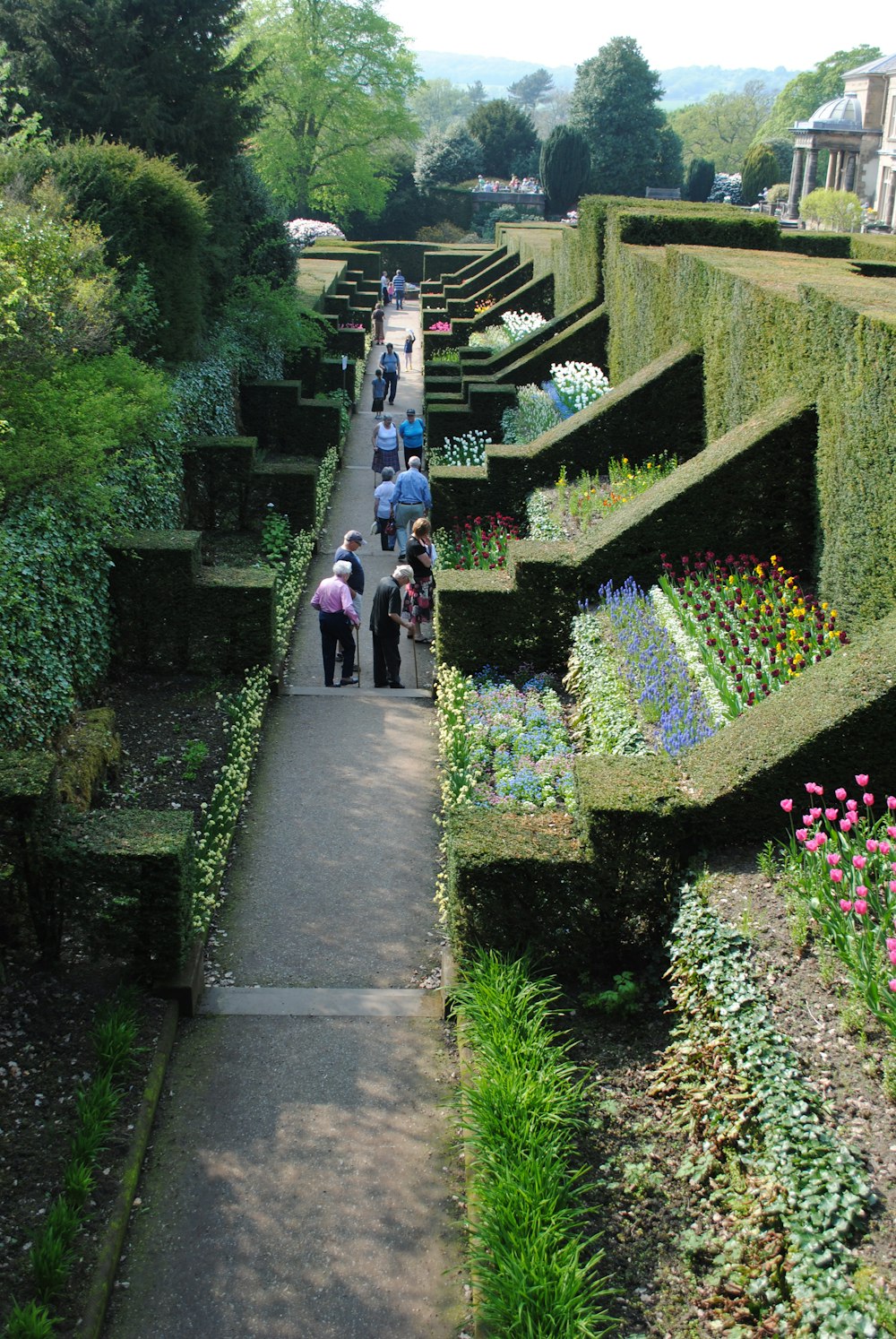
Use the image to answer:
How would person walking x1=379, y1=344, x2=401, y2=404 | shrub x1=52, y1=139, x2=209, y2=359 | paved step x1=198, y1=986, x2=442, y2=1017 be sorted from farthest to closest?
person walking x1=379, y1=344, x2=401, y2=404, shrub x1=52, y1=139, x2=209, y2=359, paved step x1=198, y1=986, x2=442, y2=1017

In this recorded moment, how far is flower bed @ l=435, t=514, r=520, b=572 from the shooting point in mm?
12680

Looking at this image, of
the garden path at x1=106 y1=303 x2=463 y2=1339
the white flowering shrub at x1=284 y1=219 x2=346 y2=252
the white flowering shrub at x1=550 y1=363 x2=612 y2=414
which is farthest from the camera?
the white flowering shrub at x1=284 y1=219 x2=346 y2=252

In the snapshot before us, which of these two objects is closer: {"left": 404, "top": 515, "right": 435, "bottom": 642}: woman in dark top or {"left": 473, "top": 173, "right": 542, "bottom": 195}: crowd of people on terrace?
{"left": 404, "top": 515, "right": 435, "bottom": 642}: woman in dark top

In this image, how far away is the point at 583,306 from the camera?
20125 millimetres

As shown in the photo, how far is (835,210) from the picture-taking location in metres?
51.5

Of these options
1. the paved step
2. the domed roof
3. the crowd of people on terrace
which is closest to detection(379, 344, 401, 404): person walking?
the paved step

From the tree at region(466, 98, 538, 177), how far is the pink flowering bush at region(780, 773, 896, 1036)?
6253cm

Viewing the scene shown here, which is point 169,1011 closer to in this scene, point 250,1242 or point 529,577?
point 250,1242

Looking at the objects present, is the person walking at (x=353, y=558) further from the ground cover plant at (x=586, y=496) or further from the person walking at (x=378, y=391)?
the person walking at (x=378, y=391)

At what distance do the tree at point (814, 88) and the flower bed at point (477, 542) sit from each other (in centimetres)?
9798

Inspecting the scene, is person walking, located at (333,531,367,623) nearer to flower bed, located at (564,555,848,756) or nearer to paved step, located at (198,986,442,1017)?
flower bed, located at (564,555,848,756)

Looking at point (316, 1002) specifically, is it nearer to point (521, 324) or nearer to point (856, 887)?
point (856, 887)

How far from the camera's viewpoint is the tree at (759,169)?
70875 mm

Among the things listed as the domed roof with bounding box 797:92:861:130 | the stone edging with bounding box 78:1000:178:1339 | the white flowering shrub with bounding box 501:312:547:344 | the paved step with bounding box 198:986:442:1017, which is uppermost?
the domed roof with bounding box 797:92:861:130
